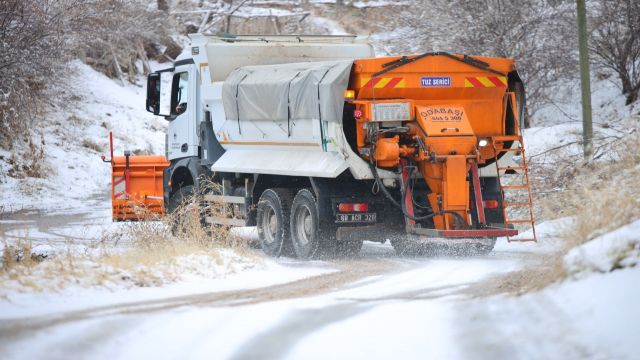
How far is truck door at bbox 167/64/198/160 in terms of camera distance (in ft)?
57.0

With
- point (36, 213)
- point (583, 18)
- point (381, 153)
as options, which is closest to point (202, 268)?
point (381, 153)

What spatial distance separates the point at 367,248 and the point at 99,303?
8.00m

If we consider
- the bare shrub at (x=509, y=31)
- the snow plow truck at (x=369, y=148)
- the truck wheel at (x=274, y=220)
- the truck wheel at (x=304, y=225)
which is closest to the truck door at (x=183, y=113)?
the snow plow truck at (x=369, y=148)

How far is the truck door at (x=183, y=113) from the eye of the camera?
684 inches

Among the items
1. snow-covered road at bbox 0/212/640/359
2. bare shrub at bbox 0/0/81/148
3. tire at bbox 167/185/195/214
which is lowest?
snow-covered road at bbox 0/212/640/359

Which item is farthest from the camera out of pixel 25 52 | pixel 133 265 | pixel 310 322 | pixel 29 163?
pixel 29 163

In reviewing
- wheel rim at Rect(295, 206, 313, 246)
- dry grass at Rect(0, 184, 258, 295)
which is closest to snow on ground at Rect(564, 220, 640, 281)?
dry grass at Rect(0, 184, 258, 295)

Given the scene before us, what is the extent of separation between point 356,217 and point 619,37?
21.7m

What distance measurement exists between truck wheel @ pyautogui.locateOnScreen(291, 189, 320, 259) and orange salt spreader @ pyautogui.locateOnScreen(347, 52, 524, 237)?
129 cm

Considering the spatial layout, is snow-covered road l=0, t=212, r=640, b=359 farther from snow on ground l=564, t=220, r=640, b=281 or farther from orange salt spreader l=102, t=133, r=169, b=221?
orange salt spreader l=102, t=133, r=169, b=221

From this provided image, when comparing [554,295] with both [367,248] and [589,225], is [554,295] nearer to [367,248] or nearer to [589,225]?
[589,225]

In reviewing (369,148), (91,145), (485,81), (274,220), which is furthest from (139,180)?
(91,145)

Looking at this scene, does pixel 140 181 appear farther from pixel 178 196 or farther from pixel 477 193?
pixel 477 193

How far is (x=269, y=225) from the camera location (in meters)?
15.7
